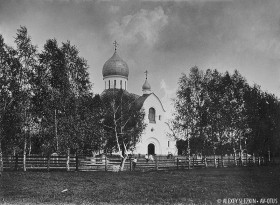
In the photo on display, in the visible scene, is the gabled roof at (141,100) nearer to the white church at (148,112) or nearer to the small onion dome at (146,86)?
the white church at (148,112)

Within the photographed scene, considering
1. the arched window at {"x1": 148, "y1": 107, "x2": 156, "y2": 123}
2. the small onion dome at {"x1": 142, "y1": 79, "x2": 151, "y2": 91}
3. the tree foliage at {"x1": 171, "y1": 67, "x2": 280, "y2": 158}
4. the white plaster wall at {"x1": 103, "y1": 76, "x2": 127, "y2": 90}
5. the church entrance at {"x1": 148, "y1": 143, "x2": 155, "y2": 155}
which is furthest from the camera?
the small onion dome at {"x1": 142, "y1": 79, "x2": 151, "y2": 91}

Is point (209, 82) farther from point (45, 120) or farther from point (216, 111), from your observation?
point (45, 120)

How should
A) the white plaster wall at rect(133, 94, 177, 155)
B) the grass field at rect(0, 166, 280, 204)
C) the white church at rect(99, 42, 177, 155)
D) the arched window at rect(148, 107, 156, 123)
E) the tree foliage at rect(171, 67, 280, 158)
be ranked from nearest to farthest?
the grass field at rect(0, 166, 280, 204)
the tree foliage at rect(171, 67, 280, 158)
the white plaster wall at rect(133, 94, 177, 155)
the white church at rect(99, 42, 177, 155)
the arched window at rect(148, 107, 156, 123)

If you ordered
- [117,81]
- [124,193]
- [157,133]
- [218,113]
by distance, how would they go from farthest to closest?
[117,81], [157,133], [218,113], [124,193]

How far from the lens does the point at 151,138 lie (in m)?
56.6

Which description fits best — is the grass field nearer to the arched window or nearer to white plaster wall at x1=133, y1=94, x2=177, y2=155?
white plaster wall at x1=133, y1=94, x2=177, y2=155

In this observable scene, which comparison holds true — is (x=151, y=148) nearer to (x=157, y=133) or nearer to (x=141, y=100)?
(x=157, y=133)

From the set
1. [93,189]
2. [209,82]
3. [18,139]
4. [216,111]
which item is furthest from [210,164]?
[93,189]

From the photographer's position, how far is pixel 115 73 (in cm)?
6047

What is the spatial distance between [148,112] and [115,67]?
926 cm

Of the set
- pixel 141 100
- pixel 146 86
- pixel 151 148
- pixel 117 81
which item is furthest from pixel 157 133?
pixel 117 81

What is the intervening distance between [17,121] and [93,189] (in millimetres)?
11372

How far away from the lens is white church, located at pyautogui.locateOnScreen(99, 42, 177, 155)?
56.3 meters

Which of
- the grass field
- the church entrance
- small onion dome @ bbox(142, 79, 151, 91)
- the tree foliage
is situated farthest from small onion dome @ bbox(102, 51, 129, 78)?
the grass field
